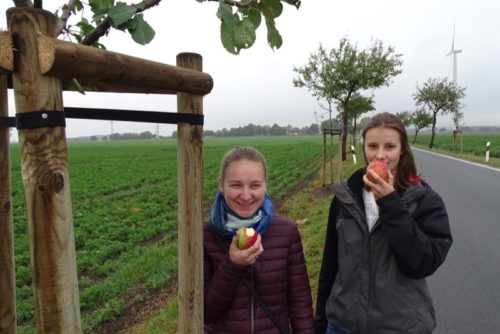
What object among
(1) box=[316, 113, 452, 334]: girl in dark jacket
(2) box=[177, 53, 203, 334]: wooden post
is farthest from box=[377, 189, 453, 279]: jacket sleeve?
(2) box=[177, 53, 203, 334]: wooden post

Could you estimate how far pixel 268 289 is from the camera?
6.79 ft

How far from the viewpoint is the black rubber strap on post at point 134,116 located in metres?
1.28

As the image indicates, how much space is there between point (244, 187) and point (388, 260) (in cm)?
83

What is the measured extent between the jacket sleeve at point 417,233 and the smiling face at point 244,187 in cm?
59

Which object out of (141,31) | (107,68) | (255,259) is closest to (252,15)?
(141,31)

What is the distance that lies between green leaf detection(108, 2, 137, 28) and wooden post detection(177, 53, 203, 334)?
446mm

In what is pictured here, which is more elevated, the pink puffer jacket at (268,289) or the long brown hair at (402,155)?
the long brown hair at (402,155)

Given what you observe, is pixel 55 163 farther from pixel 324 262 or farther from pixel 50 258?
pixel 324 262

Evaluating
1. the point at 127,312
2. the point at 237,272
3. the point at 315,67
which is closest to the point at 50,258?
the point at 237,272

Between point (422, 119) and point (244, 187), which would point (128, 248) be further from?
point (422, 119)

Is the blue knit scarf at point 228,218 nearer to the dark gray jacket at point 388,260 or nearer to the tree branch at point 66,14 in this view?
the dark gray jacket at point 388,260

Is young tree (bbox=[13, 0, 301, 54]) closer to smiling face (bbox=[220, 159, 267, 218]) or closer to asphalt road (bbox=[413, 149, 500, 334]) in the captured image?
smiling face (bbox=[220, 159, 267, 218])

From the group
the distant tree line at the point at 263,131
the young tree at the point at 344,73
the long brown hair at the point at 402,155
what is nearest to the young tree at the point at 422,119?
the young tree at the point at 344,73

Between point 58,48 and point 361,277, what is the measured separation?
1757mm
